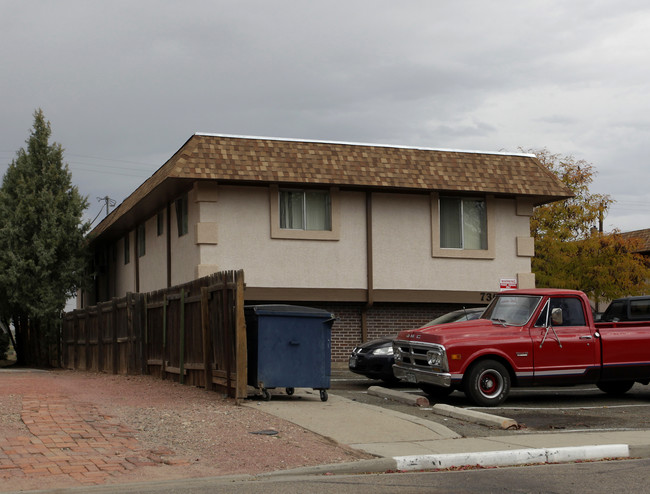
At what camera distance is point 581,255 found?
35.4 meters

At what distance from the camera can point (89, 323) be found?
83.7 ft

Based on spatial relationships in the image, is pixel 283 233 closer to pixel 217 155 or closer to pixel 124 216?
pixel 217 155

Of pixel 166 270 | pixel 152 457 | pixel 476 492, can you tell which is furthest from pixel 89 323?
pixel 476 492

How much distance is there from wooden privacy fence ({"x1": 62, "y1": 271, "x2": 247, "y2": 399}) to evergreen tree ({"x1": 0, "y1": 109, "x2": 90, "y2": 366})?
636 centimetres

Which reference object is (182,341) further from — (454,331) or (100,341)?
(100,341)

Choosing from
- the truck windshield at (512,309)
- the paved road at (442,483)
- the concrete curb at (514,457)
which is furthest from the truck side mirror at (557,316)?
the paved road at (442,483)

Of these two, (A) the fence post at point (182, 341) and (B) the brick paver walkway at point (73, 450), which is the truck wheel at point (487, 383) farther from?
(B) the brick paver walkway at point (73, 450)

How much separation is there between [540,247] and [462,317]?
744 inches

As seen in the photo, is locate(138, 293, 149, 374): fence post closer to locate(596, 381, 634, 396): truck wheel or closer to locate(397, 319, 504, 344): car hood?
locate(397, 319, 504, 344): car hood

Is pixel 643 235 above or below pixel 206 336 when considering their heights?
above

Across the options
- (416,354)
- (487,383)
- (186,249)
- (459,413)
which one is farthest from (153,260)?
(459,413)

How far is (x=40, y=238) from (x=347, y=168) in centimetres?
1287

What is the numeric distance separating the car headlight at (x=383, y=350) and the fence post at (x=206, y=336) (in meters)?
3.69

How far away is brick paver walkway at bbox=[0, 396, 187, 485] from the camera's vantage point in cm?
838
